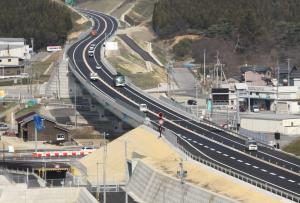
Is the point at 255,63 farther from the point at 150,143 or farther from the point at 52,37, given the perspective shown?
the point at 150,143

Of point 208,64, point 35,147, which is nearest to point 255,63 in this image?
point 208,64

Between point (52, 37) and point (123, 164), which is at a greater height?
point (52, 37)

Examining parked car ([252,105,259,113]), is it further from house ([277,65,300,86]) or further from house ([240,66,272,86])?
house ([240,66,272,86])

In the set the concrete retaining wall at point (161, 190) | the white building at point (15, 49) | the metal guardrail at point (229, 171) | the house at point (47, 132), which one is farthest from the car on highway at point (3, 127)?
the concrete retaining wall at point (161, 190)

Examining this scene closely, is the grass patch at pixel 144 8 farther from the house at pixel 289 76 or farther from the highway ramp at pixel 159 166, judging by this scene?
the highway ramp at pixel 159 166

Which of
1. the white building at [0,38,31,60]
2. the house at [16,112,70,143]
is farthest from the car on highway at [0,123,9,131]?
the white building at [0,38,31,60]

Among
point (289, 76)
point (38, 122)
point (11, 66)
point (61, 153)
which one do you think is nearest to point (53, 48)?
point (11, 66)
